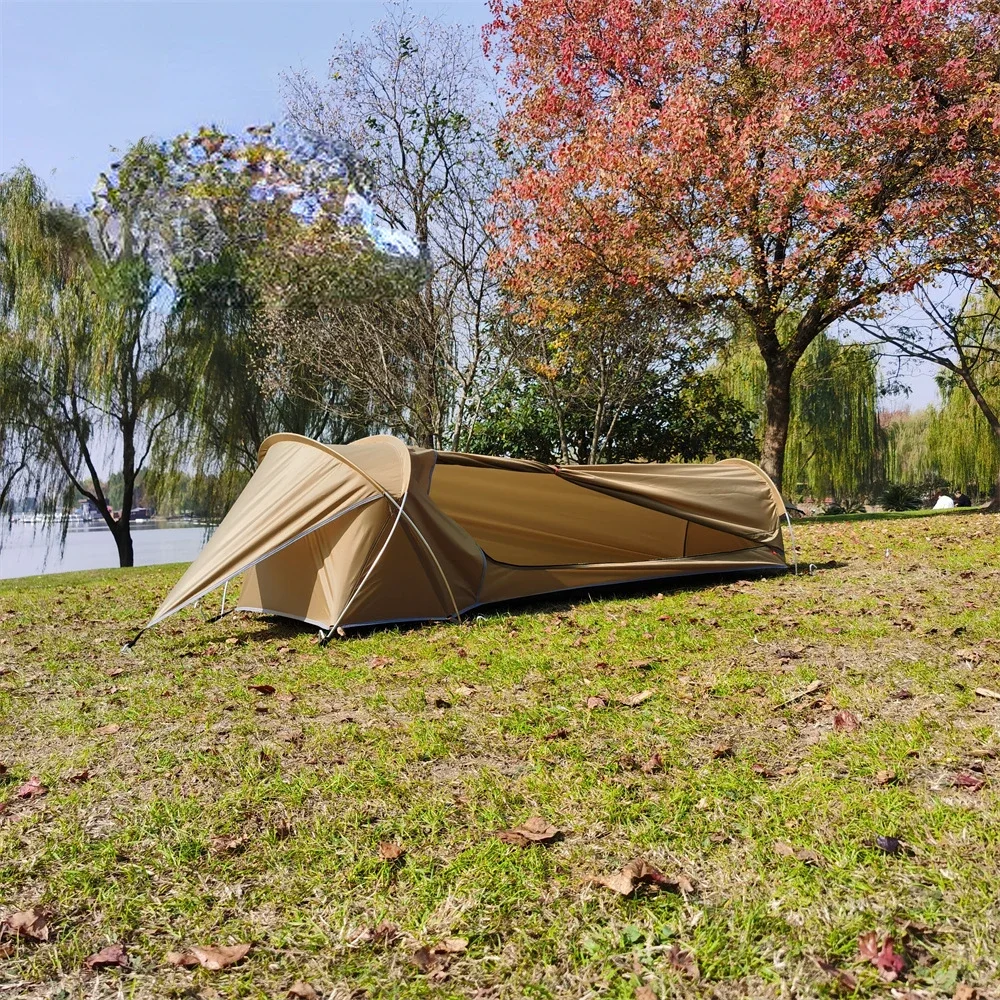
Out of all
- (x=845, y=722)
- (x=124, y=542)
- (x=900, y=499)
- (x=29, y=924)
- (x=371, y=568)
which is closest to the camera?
(x=29, y=924)

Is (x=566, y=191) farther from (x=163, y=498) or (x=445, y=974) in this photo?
(x=445, y=974)

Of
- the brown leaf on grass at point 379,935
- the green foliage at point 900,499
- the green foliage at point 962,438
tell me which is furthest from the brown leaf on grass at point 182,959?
the green foliage at point 900,499

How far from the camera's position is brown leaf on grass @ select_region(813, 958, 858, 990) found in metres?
1.96

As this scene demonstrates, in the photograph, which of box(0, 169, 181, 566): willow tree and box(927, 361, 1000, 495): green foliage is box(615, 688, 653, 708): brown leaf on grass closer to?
box(0, 169, 181, 566): willow tree

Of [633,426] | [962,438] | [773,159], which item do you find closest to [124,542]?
[633,426]

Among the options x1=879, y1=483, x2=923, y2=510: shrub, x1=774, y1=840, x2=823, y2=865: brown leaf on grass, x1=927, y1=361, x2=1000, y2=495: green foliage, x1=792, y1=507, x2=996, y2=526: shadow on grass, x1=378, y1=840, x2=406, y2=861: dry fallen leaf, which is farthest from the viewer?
x1=879, y1=483, x2=923, y2=510: shrub

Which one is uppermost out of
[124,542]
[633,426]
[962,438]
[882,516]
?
[962,438]

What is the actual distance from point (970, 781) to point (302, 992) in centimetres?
226

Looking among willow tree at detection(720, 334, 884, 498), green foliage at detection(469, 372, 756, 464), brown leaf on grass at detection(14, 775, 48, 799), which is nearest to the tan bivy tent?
brown leaf on grass at detection(14, 775, 48, 799)

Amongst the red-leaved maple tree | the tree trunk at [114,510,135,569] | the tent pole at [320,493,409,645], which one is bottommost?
the tree trunk at [114,510,135,569]

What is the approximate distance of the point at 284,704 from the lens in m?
4.35

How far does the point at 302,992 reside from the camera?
2.03 metres

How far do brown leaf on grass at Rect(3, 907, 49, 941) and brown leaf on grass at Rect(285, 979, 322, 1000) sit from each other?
2.44ft

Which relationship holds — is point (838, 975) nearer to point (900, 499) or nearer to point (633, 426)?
point (633, 426)
